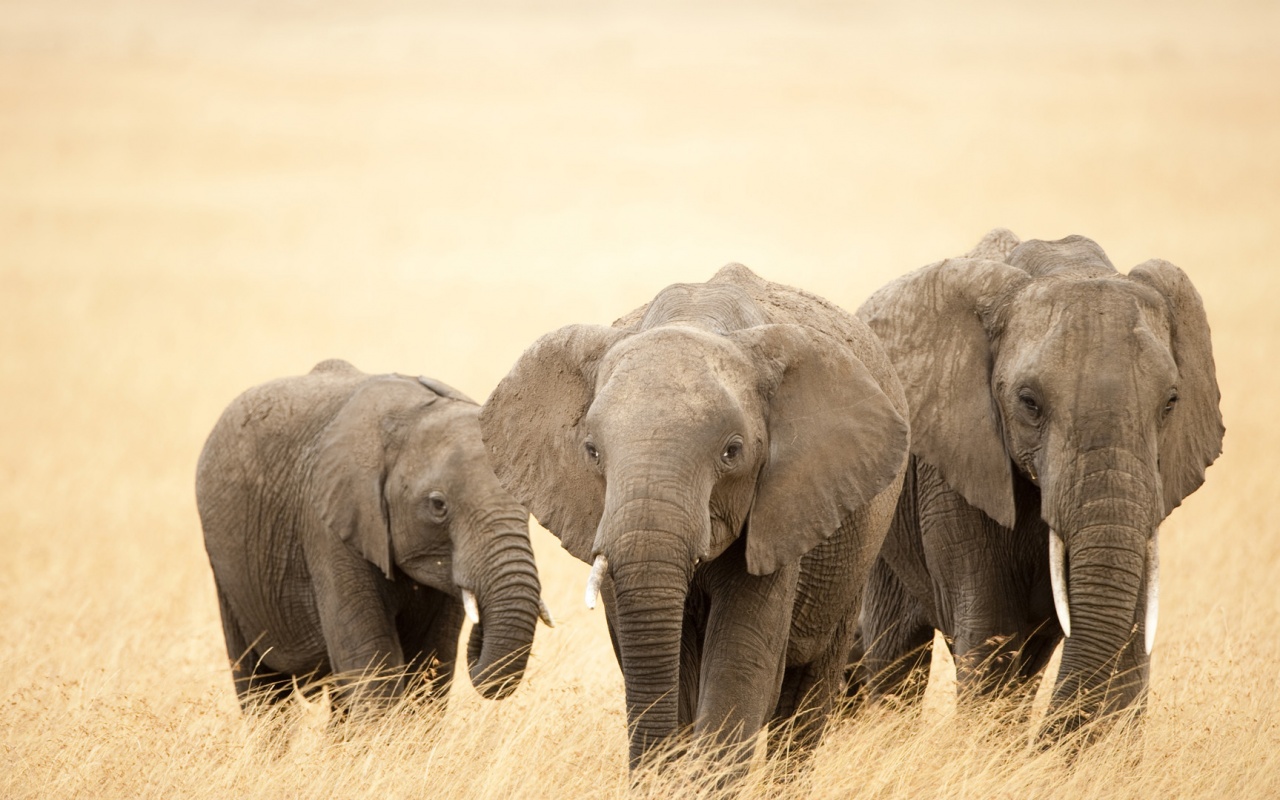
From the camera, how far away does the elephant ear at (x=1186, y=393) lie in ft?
24.0

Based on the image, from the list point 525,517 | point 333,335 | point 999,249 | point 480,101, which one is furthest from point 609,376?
point 480,101

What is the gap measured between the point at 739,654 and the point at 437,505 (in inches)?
95.0

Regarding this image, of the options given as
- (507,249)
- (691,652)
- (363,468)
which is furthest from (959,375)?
(507,249)

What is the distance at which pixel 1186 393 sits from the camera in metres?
7.35

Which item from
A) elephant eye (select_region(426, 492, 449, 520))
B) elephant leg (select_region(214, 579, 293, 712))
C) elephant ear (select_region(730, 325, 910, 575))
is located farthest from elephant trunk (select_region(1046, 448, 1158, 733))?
elephant leg (select_region(214, 579, 293, 712))

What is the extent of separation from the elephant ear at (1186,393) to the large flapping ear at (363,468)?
3585mm

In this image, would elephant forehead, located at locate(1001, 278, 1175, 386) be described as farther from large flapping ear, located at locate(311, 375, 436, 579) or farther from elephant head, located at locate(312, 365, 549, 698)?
large flapping ear, located at locate(311, 375, 436, 579)

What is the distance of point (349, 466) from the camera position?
8.51 m

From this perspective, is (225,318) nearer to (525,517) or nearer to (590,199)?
(590,199)

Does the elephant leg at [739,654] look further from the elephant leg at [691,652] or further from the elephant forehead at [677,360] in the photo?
the elephant forehead at [677,360]

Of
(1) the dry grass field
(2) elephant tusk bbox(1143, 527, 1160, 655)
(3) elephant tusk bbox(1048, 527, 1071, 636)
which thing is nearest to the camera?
(3) elephant tusk bbox(1048, 527, 1071, 636)

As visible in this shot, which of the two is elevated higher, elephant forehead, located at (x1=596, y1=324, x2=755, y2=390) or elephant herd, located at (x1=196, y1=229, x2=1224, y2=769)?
elephant forehead, located at (x1=596, y1=324, x2=755, y2=390)

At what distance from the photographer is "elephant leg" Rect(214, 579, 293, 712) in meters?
9.30

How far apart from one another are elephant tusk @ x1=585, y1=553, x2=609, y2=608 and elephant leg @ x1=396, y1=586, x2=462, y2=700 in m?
3.38
